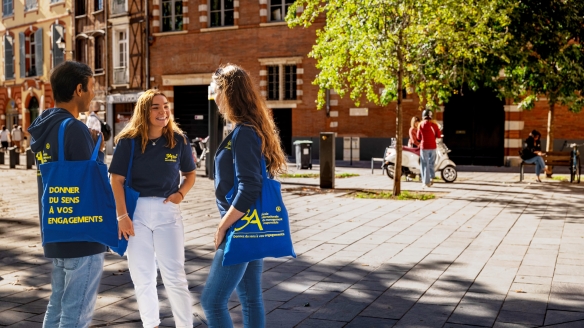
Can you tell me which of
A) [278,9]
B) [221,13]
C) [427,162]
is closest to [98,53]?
[221,13]

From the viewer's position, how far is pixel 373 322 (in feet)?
15.9

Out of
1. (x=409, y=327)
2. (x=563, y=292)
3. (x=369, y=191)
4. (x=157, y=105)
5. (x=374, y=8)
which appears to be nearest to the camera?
(x=157, y=105)

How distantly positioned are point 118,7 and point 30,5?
8.45 m

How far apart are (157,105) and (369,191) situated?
10.8m

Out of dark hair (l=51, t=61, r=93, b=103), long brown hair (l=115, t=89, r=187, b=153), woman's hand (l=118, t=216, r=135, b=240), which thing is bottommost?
woman's hand (l=118, t=216, r=135, b=240)

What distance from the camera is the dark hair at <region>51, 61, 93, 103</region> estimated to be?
349 centimetres

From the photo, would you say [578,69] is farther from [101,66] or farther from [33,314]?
[101,66]

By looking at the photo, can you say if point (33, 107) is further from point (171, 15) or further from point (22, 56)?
point (171, 15)

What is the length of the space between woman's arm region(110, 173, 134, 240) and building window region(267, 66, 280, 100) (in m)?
25.4

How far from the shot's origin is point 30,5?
129 ft

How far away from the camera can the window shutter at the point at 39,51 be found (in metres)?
38.3

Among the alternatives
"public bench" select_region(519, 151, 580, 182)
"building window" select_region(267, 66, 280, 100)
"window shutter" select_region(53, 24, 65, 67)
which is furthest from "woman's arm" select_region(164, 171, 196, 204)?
"window shutter" select_region(53, 24, 65, 67)

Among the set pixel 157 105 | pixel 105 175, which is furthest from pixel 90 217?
pixel 157 105

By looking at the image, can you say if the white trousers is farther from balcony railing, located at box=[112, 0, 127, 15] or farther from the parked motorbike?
balcony railing, located at box=[112, 0, 127, 15]
